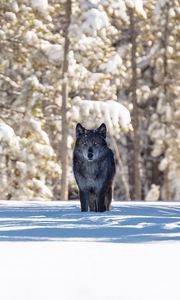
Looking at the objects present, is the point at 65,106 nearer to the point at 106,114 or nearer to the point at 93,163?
the point at 106,114

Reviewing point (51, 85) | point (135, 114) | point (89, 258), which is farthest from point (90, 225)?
point (135, 114)

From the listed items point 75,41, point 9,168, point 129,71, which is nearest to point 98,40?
point 75,41

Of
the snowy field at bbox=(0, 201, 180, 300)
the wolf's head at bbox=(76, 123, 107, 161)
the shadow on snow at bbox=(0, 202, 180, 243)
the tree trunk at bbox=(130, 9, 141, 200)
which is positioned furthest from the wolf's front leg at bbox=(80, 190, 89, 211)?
the tree trunk at bbox=(130, 9, 141, 200)

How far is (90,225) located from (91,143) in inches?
55.2

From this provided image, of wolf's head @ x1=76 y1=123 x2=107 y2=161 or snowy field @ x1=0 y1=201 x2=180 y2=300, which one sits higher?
wolf's head @ x1=76 y1=123 x2=107 y2=161

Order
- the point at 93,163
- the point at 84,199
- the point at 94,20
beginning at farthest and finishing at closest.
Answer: the point at 94,20, the point at 84,199, the point at 93,163

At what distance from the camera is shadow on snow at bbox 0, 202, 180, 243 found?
21.7ft

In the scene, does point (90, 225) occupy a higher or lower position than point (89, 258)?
higher

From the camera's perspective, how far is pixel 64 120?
2330cm

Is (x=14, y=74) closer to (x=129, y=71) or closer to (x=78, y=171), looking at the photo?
(x=129, y=71)

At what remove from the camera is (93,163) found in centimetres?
884

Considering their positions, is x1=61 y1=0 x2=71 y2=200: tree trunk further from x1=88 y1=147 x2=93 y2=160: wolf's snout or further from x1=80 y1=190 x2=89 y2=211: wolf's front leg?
x1=88 y1=147 x2=93 y2=160: wolf's snout

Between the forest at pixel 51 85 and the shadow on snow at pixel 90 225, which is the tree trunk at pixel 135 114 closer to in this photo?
the forest at pixel 51 85

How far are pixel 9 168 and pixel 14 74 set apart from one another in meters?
5.93
